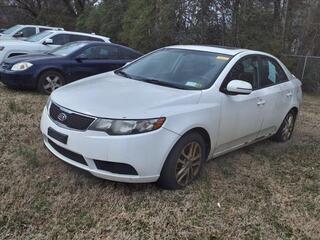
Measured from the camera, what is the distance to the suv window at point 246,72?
182 inches

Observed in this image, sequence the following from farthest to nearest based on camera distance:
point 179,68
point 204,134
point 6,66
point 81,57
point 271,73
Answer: point 81,57
point 6,66
point 271,73
point 179,68
point 204,134

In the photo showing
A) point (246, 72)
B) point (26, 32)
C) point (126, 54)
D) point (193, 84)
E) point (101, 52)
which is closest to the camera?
point (193, 84)

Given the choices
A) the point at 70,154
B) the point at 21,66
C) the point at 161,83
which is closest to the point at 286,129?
the point at 161,83

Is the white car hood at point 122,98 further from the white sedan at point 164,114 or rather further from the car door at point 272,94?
the car door at point 272,94

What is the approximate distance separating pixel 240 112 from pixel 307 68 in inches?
420

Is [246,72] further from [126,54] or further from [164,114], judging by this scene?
[126,54]

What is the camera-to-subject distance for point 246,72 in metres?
4.96

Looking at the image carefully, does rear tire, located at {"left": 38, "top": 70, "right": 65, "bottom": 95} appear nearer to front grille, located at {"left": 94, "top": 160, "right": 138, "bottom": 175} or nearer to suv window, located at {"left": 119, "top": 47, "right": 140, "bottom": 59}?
suv window, located at {"left": 119, "top": 47, "right": 140, "bottom": 59}

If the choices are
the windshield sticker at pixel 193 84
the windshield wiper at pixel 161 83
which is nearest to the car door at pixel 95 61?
the windshield wiper at pixel 161 83

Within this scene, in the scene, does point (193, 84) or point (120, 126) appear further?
point (193, 84)

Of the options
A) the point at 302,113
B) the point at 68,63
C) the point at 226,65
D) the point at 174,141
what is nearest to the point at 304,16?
the point at 302,113

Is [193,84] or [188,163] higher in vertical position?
[193,84]

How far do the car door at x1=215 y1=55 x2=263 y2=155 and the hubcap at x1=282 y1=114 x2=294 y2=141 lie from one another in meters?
1.10

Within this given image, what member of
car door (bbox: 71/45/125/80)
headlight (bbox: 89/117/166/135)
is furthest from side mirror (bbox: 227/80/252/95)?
car door (bbox: 71/45/125/80)
